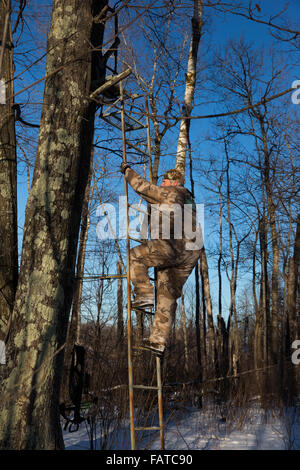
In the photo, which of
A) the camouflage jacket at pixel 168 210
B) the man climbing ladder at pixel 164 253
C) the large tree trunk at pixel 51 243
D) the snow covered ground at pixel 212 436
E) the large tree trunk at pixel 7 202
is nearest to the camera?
the large tree trunk at pixel 51 243

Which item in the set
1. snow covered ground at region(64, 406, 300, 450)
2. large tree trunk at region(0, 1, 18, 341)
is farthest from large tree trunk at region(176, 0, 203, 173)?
snow covered ground at region(64, 406, 300, 450)

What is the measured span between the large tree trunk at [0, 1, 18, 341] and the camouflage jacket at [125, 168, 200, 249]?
1.16m

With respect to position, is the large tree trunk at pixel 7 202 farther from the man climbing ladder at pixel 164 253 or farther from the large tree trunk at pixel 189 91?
the large tree trunk at pixel 189 91

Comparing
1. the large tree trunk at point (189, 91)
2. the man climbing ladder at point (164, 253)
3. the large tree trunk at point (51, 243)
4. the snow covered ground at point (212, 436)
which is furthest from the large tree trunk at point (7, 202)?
the large tree trunk at point (189, 91)

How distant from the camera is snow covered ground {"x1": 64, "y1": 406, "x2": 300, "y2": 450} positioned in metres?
5.04

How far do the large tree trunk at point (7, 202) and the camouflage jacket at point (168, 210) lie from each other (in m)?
1.16

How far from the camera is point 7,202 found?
3.86 metres

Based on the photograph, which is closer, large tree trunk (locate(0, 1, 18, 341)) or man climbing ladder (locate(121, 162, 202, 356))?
large tree trunk (locate(0, 1, 18, 341))

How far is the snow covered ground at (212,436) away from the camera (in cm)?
504

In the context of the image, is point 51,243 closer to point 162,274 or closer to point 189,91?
point 162,274

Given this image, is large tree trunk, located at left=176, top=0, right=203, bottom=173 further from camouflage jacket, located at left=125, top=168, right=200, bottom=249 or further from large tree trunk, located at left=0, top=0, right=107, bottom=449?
large tree trunk, located at left=0, top=0, right=107, bottom=449

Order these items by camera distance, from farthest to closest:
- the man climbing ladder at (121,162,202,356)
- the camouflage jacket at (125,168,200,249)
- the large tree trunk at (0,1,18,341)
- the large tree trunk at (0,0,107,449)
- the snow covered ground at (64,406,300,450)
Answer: the snow covered ground at (64,406,300,450) < the camouflage jacket at (125,168,200,249) < the man climbing ladder at (121,162,202,356) < the large tree trunk at (0,1,18,341) < the large tree trunk at (0,0,107,449)
